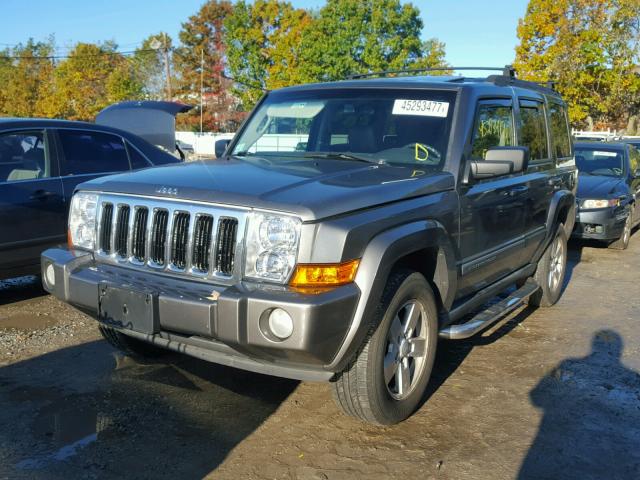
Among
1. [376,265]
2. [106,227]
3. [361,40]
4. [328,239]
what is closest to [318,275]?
[328,239]

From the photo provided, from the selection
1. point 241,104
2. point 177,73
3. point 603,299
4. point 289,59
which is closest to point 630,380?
point 603,299

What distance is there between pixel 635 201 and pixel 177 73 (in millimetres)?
58376

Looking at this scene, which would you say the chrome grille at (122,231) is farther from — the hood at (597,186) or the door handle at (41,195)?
the hood at (597,186)

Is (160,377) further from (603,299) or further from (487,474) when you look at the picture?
(603,299)

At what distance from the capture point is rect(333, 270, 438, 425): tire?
10.7ft

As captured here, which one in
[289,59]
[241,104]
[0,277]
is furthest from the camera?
[241,104]

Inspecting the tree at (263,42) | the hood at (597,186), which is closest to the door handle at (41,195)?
the hood at (597,186)

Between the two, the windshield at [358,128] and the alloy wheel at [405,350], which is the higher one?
the windshield at [358,128]

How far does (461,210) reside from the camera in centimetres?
395

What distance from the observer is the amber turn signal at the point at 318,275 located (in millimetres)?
2926

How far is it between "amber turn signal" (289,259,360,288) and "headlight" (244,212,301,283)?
44mm

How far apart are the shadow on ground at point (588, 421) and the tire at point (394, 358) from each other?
2.40 feet

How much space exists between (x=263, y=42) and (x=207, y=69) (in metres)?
10.4

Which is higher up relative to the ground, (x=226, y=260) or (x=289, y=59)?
(x=289, y=59)
